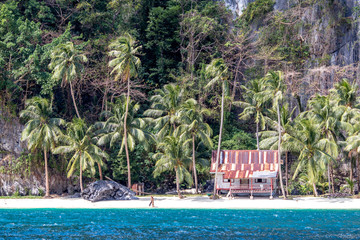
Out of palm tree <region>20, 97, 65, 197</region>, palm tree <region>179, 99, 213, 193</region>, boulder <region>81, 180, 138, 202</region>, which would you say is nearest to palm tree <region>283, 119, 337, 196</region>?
palm tree <region>179, 99, 213, 193</region>

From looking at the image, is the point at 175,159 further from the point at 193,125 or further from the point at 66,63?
the point at 66,63

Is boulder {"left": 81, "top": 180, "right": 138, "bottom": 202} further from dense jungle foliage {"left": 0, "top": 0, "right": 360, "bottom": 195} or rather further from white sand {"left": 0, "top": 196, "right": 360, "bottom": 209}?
dense jungle foliage {"left": 0, "top": 0, "right": 360, "bottom": 195}

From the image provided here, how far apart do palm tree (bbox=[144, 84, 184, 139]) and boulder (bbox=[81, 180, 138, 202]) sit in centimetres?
676

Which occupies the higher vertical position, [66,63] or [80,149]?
[66,63]

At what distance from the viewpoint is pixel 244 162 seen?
3919 centimetres

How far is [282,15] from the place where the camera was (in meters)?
48.9

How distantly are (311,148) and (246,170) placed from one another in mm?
5415

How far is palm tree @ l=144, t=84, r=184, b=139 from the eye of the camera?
1641 inches

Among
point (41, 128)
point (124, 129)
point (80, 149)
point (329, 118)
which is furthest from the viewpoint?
point (124, 129)

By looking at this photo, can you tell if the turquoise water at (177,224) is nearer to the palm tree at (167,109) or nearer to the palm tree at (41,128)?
the palm tree at (41,128)

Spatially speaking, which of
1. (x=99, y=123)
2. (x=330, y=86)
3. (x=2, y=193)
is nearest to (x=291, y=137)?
(x=330, y=86)

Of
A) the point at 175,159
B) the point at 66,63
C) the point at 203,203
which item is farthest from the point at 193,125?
the point at 66,63

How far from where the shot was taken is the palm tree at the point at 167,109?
137 ft

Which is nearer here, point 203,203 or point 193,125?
point 203,203
